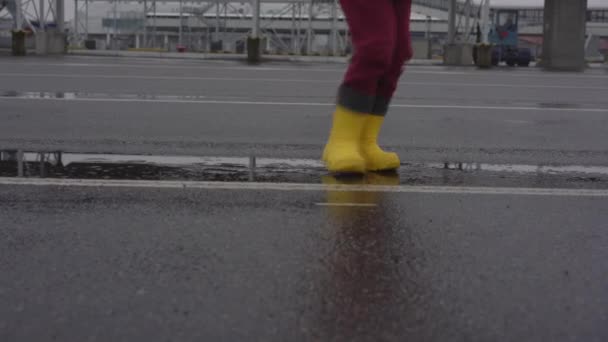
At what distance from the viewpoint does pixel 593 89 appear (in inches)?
343

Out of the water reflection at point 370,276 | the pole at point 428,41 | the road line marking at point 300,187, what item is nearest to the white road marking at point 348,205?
the water reflection at point 370,276

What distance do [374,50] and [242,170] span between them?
2.59 feet

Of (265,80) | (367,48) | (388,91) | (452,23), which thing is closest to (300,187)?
(367,48)

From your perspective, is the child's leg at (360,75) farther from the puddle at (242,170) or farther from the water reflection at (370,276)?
the water reflection at (370,276)

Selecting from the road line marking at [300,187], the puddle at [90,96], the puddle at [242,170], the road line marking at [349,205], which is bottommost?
the road line marking at [349,205]

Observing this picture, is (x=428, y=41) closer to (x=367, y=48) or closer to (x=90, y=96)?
(x=90, y=96)

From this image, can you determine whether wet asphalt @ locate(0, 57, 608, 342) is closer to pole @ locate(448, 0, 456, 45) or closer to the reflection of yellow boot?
the reflection of yellow boot

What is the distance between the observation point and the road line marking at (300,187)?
285cm

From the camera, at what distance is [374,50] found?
3.11 meters

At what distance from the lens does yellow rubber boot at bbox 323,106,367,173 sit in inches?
125

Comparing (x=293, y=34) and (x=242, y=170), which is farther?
(x=293, y=34)

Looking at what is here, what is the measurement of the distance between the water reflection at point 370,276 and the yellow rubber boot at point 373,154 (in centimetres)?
70

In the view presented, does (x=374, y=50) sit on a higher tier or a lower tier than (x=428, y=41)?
lower

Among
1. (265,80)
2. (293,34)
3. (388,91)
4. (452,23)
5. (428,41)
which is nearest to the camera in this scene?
(388,91)
